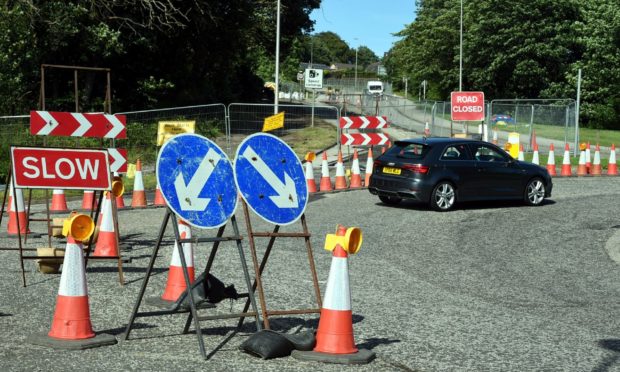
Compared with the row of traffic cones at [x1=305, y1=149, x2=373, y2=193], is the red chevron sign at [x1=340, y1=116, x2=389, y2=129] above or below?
above

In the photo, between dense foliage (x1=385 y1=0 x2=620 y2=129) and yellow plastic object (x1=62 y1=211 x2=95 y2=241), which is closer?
yellow plastic object (x1=62 y1=211 x2=95 y2=241)

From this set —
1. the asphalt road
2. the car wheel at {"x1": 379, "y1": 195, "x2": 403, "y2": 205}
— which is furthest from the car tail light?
the car wheel at {"x1": 379, "y1": 195, "x2": 403, "y2": 205}

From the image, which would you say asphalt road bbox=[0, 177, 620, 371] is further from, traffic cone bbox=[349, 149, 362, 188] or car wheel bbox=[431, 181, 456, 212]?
traffic cone bbox=[349, 149, 362, 188]

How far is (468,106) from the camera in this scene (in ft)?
99.6

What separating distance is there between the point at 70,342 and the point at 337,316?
1.97 metres

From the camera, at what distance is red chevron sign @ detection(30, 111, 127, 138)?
12.3m

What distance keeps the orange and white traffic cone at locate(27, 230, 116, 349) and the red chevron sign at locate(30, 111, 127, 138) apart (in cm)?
545

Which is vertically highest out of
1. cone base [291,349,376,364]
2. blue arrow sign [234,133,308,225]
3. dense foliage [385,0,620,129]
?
dense foliage [385,0,620,129]

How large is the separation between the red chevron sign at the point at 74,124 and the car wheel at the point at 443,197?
295 inches

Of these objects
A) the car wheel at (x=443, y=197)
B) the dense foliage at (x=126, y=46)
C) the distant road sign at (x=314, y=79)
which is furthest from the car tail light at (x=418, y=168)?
the distant road sign at (x=314, y=79)

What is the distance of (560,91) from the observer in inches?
2717

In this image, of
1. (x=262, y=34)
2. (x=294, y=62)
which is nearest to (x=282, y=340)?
(x=262, y=34)

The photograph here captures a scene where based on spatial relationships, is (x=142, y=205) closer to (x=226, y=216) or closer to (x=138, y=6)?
(x=226, y=216)

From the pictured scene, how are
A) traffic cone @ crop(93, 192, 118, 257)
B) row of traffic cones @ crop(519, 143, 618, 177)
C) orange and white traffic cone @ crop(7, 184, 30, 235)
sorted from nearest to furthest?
1. traffic cone @ crop(93, 192, 118, 257)
2. orange and white traffic cone @ crop(7, 184, 30, 235)
3. row of traffic cones @ crop(519, 143, 618, 177)
